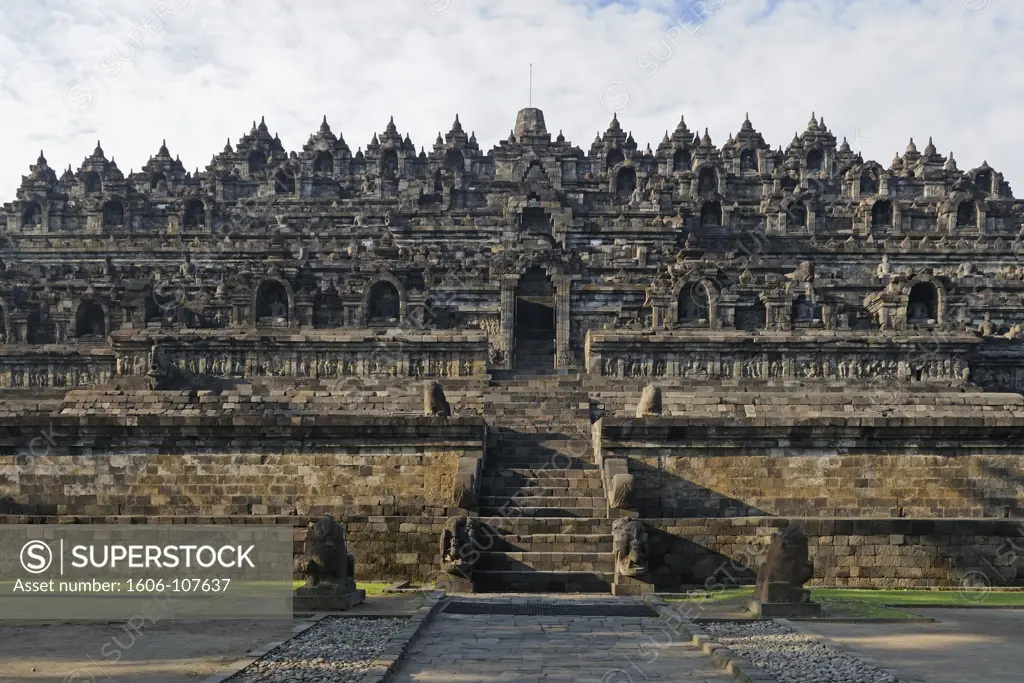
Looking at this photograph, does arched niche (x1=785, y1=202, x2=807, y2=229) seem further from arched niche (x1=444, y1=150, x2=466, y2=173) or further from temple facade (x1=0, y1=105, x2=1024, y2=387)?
arched niche (x1=444, y1=150, x2=466, y2=173)

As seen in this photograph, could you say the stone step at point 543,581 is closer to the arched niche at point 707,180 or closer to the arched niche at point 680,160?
the arched niche at point 707,180

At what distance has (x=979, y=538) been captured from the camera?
58.0 ft

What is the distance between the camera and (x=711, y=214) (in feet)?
173

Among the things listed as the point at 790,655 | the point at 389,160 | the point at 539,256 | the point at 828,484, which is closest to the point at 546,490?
the point at 828,484

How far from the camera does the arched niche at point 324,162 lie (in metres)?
70.1

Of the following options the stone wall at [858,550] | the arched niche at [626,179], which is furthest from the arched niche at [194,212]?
the stone wall at [858,550]

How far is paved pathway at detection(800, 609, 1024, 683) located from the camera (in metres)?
10.1

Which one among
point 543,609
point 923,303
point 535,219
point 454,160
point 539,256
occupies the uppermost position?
point 454,160

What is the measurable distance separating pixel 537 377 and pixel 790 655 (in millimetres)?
18975

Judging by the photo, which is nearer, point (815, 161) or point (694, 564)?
point (694, 564)

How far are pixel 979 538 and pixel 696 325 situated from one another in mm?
17822

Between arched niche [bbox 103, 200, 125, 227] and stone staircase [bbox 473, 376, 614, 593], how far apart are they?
37.9 meters

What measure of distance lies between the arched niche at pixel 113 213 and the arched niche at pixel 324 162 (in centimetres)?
1565

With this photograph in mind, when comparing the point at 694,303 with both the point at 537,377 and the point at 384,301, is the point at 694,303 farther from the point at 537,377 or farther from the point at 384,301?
the point at 384,301
